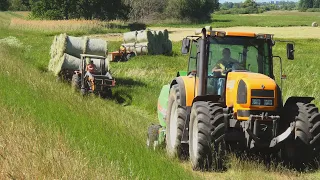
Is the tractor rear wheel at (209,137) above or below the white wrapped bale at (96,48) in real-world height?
below

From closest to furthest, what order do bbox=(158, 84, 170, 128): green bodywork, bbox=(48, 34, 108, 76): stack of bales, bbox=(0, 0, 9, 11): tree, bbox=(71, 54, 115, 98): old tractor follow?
bbox=(158, 84, 170, 128): green bodywork < bbox=(71, 54, 115, 98): old tractor < bbox=(48, 34, 108, 76): stack of bales < bbox=(0, 0, 9, 11): tree

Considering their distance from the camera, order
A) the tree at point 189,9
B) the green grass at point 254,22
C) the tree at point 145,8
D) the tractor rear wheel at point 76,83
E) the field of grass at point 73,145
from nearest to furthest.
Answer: the field of grass at point 73,145, the tractor rear wheel at point 76,83, the green grass at point 254,22, the tree at point 145,8, the tree at point 189,9

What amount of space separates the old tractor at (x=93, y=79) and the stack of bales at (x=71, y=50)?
54 centimetres

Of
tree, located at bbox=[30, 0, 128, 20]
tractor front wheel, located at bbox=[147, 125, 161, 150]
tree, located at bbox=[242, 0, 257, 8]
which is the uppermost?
tree, located at bbox=[242, 0, 257, 8]

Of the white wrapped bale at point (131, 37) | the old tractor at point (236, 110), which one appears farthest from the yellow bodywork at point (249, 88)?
the white wrapped bale at point (131, 37)

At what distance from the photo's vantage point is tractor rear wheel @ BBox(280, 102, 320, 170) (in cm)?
655

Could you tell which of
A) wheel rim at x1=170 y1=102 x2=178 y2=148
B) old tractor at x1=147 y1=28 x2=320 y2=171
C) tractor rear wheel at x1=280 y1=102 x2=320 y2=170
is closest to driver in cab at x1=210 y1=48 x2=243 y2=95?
old tractor at x1=147 y1=28 x2=320 y2=171

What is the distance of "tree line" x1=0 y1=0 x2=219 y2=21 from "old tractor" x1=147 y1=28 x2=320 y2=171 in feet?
157

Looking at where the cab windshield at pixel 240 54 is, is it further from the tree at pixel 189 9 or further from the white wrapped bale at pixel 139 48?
the tree at pixel 189 9

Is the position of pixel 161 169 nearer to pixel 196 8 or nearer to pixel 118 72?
pixel 118 72

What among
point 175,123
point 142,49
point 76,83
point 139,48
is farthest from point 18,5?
point 175,123

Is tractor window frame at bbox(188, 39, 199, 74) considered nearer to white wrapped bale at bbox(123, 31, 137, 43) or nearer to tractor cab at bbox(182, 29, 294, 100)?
tractor cab at bbox(182, 29, 294, 100)

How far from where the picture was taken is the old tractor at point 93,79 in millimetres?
13883

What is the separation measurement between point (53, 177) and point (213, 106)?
9.50 ft
